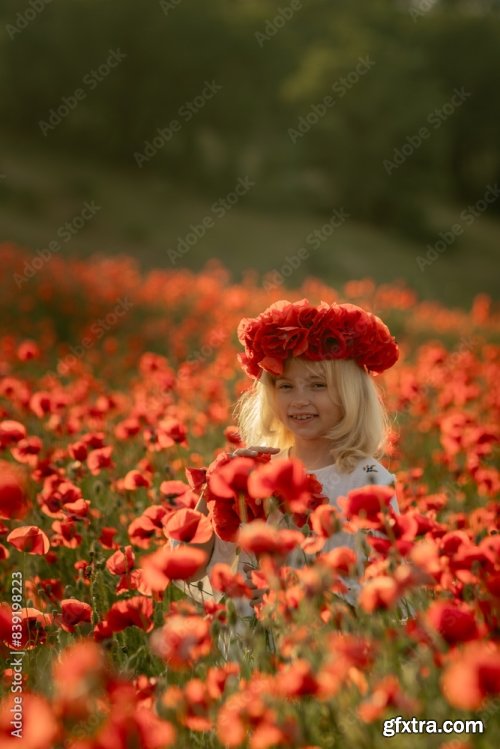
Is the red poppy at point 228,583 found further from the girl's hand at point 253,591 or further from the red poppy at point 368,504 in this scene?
the girl's hand at point 253,591

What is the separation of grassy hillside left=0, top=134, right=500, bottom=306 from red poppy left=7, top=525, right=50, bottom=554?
1816 cm

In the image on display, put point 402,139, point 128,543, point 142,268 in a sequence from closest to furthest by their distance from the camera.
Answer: point 128,543 → point 142,268 → point 402,139

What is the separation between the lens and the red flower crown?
297cm

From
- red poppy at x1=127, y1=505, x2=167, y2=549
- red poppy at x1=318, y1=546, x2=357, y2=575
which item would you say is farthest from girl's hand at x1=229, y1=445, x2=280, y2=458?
red poppy at x1=318, y1=546, x2=357, y2=575

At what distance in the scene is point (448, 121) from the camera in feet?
127

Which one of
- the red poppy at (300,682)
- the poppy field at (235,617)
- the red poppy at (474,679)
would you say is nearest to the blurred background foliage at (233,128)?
the poppy field at (235,617)

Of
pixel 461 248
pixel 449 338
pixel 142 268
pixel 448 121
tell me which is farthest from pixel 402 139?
pixel 449 338

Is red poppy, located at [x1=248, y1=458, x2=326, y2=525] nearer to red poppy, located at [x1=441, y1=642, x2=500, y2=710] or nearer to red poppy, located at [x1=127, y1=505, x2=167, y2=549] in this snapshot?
red poppy, located at [x1=441, y1=642, x2=500, y2=710]

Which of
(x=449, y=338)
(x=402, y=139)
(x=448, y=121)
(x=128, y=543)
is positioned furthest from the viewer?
(x=448, y=121)

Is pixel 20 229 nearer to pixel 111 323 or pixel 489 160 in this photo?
pixel 111 323

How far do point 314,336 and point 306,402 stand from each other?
205 mm

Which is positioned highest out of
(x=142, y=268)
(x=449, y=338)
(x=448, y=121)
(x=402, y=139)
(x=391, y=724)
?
(x=448, y=121)

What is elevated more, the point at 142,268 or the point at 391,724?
the point at 142,268

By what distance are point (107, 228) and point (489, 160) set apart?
20.4m
